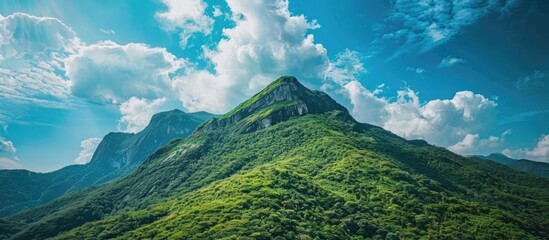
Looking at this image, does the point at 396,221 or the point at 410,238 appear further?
the point at 396,221

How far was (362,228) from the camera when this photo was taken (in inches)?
7515

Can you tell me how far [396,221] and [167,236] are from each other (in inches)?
5074

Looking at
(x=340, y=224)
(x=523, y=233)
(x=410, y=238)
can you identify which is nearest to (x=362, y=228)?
(x=340, y=224)

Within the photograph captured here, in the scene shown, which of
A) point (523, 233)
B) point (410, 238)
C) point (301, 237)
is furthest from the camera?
point (523, 233)

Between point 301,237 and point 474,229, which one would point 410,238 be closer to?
point 474,229

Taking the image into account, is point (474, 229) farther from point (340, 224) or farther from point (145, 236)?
point (145, 236)

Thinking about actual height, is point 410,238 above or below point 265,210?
below

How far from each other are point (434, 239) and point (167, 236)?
142187 mm

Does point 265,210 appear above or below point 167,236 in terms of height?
above

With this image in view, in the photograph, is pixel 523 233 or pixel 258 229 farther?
pixel 523 233

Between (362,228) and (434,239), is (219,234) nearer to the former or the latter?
(362,228)

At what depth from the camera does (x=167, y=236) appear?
188 metres

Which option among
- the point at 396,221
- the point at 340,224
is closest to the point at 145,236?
the point at 340,224

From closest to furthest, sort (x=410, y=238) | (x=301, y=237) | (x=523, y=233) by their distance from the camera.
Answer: (x=301, y=237)
(x=410, y=238)
(x=523, y=233)
